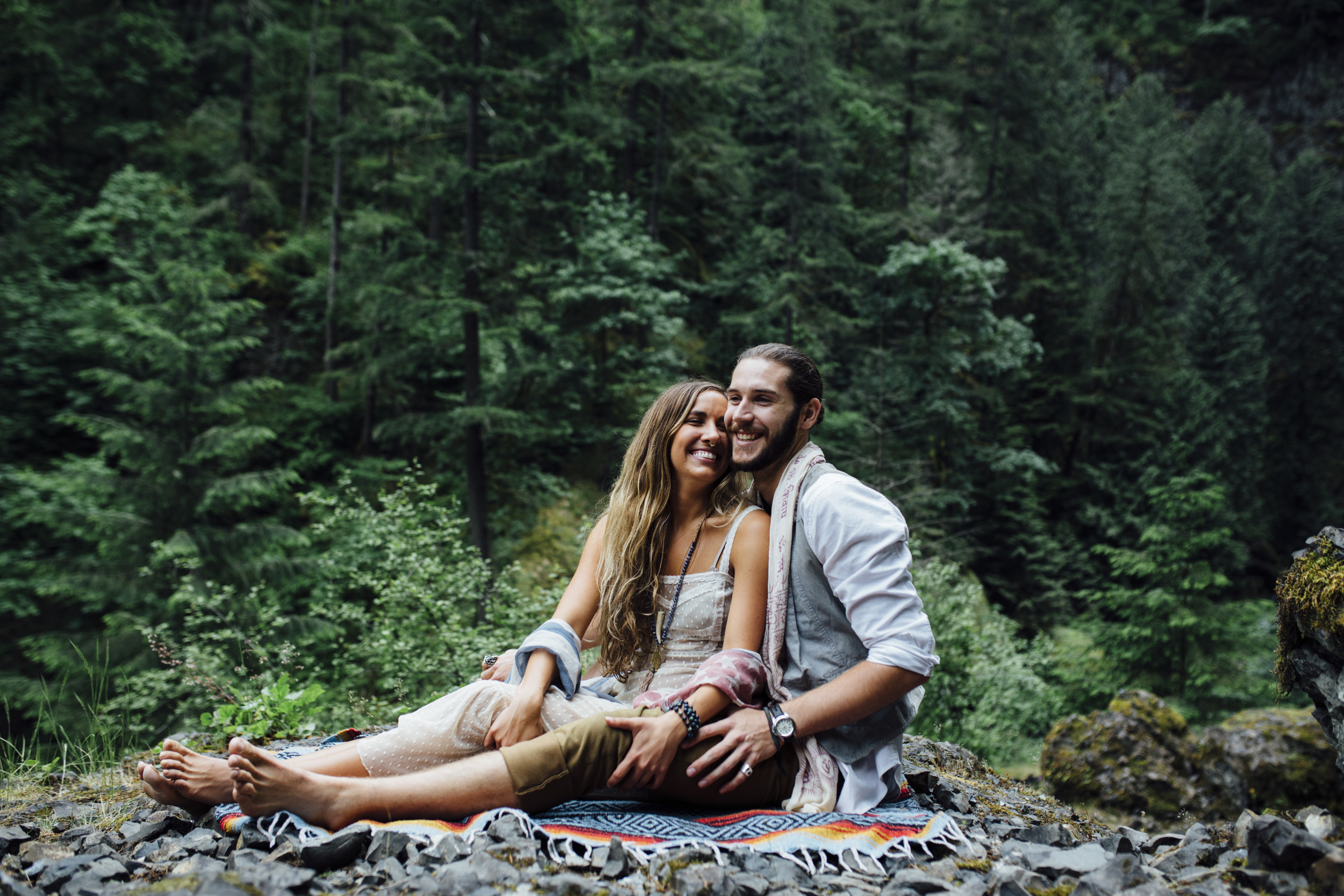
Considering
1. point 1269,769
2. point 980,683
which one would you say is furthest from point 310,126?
point 1269,769

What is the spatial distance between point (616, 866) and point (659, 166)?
14.7 metres

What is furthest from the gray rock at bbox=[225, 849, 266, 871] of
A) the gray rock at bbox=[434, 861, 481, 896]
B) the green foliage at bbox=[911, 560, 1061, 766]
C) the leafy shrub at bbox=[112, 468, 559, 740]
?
the green foliage at bbox=[911, 560, 1061, 766]

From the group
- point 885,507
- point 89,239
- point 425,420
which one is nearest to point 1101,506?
point 425,420

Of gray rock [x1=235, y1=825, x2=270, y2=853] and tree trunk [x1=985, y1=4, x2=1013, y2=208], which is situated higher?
tree trunk [x1=985, y1=4, x2=1013, y2=208]

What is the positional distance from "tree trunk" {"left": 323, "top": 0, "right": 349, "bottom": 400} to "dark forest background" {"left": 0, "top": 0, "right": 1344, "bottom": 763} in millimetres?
137

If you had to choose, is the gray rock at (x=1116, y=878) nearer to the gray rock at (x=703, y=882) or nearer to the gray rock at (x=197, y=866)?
the gray rock at (x=703, y=882)

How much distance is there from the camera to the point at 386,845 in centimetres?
207

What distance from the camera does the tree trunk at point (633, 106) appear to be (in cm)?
1427

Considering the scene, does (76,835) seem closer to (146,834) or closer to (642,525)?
(146,834)

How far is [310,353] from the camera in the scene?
1638 centimetres

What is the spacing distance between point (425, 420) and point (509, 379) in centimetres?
162

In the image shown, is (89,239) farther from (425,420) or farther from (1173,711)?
(1173,711)

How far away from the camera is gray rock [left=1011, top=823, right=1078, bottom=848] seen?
2.45 metres

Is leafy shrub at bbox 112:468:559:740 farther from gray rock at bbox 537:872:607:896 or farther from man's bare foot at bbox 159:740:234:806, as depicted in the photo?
gray rock at bbox 537:872:607:896
